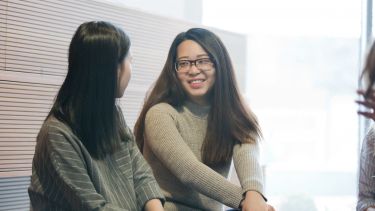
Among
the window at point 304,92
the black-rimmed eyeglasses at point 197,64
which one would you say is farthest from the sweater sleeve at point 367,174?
the window at point 304,92

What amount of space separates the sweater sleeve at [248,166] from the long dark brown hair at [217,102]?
1.2 inches

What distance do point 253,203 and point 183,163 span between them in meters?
0.25

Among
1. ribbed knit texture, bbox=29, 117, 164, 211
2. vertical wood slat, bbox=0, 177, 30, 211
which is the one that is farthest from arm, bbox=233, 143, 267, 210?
vertical wood slat, bbox=0, 177, 30, 211

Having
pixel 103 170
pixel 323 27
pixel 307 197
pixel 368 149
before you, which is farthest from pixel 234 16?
pixel 103 170

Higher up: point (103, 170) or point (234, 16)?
point (234, 16)

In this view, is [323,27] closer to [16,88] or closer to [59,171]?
[16,88]

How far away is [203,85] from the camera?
1.89 m

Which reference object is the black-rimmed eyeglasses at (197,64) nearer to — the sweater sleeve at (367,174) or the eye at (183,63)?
the eye at (183,63)

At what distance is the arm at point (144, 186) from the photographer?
1.59 m

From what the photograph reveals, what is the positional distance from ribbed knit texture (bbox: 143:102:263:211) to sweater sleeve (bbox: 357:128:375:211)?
1.08 feet

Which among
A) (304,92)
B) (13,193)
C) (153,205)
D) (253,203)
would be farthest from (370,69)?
(304,92)

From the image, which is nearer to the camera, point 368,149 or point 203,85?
point 368,149

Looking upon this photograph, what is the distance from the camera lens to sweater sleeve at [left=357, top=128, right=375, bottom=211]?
175 centimetres

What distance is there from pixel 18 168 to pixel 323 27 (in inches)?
79.9
